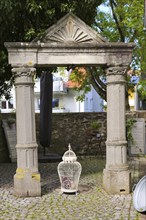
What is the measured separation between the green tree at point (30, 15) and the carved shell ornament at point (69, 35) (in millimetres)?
346

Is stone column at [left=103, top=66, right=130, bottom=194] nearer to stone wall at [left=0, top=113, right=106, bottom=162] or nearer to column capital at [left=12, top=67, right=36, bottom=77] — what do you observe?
column capital at [left=12, top=67, right=36, bottom=77]

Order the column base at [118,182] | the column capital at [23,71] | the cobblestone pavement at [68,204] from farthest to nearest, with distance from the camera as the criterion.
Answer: the column base at [118,182] → the column capital at [23,71] → the cobblestone pavement at [68,204]

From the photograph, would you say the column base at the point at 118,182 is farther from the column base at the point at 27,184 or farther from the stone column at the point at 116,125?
the column base at the point at 27,184

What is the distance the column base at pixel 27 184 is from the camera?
730 cm

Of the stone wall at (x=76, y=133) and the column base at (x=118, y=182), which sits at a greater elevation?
the stone wall at (x=76, y=133)

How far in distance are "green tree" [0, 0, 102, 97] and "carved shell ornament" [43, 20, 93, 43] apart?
346mm

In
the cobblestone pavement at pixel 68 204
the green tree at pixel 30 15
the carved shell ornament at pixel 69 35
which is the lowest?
the cobblestone pavement at pixel 68 204

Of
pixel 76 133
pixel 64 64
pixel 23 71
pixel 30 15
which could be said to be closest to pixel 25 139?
pixel 23 71

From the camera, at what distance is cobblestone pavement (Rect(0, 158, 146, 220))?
6.03m

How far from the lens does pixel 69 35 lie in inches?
296

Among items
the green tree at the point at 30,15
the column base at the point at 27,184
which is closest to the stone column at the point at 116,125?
the column base at the point at 27,184

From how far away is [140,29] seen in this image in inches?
523

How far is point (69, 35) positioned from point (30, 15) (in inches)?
57.1

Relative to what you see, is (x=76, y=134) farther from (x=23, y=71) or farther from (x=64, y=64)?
(x=23, y=71)
